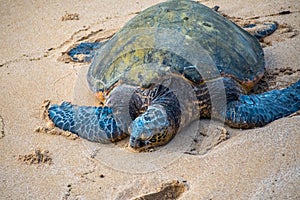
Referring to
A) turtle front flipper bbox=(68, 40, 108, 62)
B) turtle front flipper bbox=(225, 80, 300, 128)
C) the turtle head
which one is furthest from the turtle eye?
turtle front flipper bbox=(68, 40, 108, 62)

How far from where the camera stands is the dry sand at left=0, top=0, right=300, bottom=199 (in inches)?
118

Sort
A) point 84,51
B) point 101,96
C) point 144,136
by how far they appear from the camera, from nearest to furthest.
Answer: point 144,136 < point 101,96 < point 84,51

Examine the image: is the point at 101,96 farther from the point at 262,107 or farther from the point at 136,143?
the point at 262,107

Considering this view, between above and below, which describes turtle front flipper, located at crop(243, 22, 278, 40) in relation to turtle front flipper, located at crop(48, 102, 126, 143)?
above

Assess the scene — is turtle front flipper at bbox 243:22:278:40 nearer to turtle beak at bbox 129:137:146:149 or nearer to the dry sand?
the dry sand

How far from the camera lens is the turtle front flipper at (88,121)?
3719 millimetres

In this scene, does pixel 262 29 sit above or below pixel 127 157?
above

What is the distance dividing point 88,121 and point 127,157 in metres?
0.57

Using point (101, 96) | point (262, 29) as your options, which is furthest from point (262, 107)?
point (262, 29)

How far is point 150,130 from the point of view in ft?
11.3

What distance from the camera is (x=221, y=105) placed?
12.7 feet

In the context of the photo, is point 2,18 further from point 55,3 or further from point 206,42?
point 206,42

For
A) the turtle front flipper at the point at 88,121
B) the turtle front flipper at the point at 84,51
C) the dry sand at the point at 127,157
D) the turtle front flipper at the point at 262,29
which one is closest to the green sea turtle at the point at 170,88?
the turtle front flipper at the point at 88,121

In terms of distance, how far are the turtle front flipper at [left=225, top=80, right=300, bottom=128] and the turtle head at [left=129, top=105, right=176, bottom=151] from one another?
584 mm
